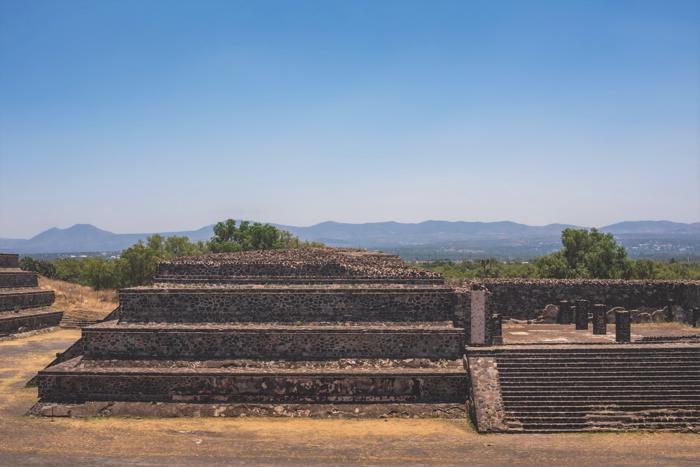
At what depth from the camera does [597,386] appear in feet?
55.1

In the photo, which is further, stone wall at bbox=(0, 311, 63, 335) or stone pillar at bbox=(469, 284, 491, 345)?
stone wall at bbox=(0, 311, 63, 335)

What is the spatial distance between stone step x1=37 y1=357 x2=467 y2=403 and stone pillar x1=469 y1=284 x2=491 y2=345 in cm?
167

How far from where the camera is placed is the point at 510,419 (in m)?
15.7

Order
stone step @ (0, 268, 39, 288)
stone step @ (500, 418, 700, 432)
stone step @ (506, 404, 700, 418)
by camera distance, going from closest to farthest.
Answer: stone step @ (500, 418, 700, 432) < stone step @ (506, 404, 700, 418) < stone step @ (0, 268, 39, 288)

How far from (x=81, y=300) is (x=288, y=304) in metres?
25.1

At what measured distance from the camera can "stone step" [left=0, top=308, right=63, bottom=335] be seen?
3024 centimetres

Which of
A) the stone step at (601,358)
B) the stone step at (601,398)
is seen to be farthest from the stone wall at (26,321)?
the stone step at (601,398)

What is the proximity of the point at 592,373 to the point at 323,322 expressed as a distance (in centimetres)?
723

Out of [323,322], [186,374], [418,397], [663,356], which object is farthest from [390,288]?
[663,356]

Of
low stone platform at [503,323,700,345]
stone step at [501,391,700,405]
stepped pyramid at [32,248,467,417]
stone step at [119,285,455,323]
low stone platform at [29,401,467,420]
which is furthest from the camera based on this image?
low stone platform at [503,323,700,345]

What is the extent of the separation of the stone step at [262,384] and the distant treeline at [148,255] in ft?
79.0

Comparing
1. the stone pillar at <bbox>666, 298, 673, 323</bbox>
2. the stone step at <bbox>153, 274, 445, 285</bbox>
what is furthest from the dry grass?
the stone pillar at <bbox>666, 298, 673, 323</bbox>

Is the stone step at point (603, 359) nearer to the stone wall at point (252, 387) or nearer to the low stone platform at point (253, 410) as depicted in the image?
the stone wall at point (252, 387)

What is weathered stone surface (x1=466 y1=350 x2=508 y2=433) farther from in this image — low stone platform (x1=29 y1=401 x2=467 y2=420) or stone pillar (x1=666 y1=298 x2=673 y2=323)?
stone pillar (x1=666 y1=298 x2=673 y2=323)
